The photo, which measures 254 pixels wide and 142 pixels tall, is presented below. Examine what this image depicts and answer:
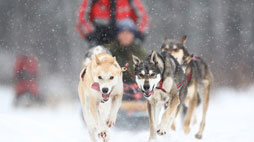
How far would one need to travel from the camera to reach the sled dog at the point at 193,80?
350 centimetres

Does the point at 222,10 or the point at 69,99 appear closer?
the point at 69,99

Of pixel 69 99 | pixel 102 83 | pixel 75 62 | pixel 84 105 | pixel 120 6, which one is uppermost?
pixel 120 6

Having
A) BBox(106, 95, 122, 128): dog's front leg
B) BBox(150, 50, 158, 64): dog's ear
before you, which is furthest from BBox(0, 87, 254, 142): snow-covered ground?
BBox(150, 50, 158, 64): dog's ear

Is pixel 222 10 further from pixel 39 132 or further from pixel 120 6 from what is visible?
pixel 39 132

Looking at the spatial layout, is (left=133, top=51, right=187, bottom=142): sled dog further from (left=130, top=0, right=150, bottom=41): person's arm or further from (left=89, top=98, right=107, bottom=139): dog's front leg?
(left=130, top=0, right=150, bottom=41): person's arm

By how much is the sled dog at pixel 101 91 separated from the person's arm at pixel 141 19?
2.90 ft

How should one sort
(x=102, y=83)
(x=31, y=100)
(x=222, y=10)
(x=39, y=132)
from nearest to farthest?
(x=102, y=83) → (x=39, y=132) → (x=31, y=100) → (x=222, y=10)

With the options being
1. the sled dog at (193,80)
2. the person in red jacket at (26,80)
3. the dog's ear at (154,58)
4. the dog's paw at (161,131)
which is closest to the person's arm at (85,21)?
the sled dog at (193,80)

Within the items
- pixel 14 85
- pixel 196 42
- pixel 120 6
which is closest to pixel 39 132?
pixel 120 6

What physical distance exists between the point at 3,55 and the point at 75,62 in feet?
7.95

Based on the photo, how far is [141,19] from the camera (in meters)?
3.72

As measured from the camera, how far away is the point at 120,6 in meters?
4.08

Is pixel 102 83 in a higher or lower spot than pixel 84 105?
higher

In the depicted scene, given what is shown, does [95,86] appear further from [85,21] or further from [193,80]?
[193,80]
